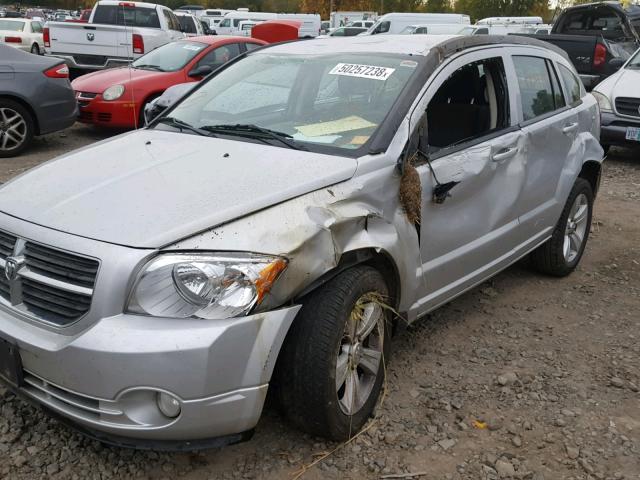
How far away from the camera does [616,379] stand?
3449 millimetres

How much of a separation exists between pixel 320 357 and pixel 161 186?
953 mm

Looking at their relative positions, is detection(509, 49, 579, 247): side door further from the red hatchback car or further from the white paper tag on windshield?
the red hatchback car

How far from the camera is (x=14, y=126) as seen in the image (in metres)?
7.99

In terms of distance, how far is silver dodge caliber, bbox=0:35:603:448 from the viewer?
2.27 m

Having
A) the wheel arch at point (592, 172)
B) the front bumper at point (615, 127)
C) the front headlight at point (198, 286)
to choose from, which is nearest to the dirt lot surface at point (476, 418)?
the front headlight at point (198, 286)

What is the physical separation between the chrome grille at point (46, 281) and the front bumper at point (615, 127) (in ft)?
25.3

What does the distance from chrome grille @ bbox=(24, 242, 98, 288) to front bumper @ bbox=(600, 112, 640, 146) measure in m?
7.70

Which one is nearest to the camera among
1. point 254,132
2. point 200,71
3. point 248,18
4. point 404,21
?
point 254,132

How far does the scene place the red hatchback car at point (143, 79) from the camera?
9.05 m

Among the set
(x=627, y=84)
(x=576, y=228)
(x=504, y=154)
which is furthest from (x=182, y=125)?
(x=627, y=84)

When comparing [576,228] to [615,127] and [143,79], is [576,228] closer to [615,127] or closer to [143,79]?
[615,127]

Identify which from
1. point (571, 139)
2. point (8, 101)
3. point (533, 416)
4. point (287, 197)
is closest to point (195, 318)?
point (287, 197)

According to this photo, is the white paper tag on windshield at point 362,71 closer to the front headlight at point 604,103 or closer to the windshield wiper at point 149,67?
the front headlight at point 604,103

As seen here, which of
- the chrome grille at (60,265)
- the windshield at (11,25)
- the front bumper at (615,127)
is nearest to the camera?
the chrome grille at (60,265)
